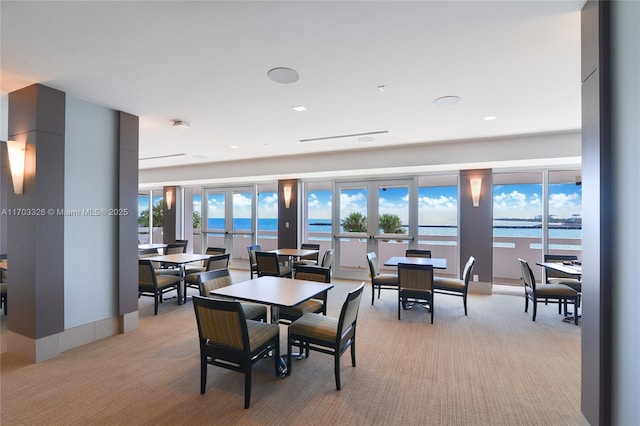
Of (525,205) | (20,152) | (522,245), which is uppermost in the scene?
(20,152)

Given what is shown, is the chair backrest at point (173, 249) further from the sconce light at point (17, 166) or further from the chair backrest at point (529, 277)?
the chair backrest at point (529, 277)

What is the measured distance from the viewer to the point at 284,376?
9.08 feet

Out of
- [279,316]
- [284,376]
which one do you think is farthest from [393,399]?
[279,316]

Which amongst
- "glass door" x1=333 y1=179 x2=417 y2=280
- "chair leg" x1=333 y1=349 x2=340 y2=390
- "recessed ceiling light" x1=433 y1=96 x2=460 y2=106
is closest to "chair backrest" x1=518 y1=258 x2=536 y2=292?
"glass door" x1=333 y1=179 x2=417 y2=280

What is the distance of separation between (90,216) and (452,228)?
6.55 m

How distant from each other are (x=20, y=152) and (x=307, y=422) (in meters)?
3.83

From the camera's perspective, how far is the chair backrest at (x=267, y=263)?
5389 millimetres

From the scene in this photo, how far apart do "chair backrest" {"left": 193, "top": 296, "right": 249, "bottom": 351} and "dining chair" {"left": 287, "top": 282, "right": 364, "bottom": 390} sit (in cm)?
57

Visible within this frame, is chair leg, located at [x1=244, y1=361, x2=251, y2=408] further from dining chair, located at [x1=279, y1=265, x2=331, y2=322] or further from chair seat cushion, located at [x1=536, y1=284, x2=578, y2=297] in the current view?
chair seat cushion, located at [x1=536, y1=284, x2=578, y2=297]

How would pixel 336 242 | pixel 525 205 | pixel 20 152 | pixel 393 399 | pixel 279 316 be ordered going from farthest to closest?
pixel 336 242, pixel 525 205, pixel 279 316, pixel 20 152, pixel 393 399

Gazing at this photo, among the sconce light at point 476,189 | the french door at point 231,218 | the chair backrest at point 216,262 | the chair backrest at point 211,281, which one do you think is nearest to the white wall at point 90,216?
the chair backrest at point 216,262

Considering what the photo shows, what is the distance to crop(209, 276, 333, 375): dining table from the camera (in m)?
2.63

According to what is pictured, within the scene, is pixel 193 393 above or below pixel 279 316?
below

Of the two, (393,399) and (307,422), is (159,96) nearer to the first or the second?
(307,422)
